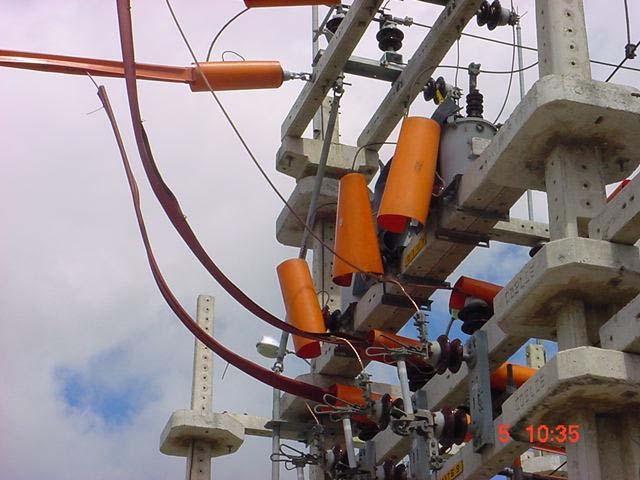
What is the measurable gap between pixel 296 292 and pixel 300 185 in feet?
5.44

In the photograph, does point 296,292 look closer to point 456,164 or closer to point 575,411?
point 456,164

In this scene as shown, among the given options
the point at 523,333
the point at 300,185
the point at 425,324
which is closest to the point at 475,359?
the point at 425,324

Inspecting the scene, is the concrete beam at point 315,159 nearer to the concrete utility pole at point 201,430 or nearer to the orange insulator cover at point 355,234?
the orange insulator cover at point 355,234

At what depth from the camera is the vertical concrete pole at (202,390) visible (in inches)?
460

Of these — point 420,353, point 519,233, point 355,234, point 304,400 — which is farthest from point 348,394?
point 420,353

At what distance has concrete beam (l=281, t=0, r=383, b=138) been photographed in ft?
34.9

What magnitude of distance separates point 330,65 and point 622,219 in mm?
4261

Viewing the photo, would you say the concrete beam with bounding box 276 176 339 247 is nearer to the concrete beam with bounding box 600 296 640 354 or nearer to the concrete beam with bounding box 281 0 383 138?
the concrete beam with bounding box 281 0 383 138

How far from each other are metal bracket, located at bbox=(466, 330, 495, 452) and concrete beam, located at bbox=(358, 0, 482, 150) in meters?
2.37

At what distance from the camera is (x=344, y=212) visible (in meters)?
10.5

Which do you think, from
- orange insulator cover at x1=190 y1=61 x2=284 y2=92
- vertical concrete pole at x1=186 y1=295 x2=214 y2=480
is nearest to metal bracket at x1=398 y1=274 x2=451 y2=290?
orange insulator cover at x1=190 y1=61 x2=284 y2=92

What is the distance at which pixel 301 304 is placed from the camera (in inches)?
424

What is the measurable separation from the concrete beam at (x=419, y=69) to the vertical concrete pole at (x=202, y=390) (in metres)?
1.98

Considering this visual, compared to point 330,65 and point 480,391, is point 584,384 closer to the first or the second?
point 480,391
